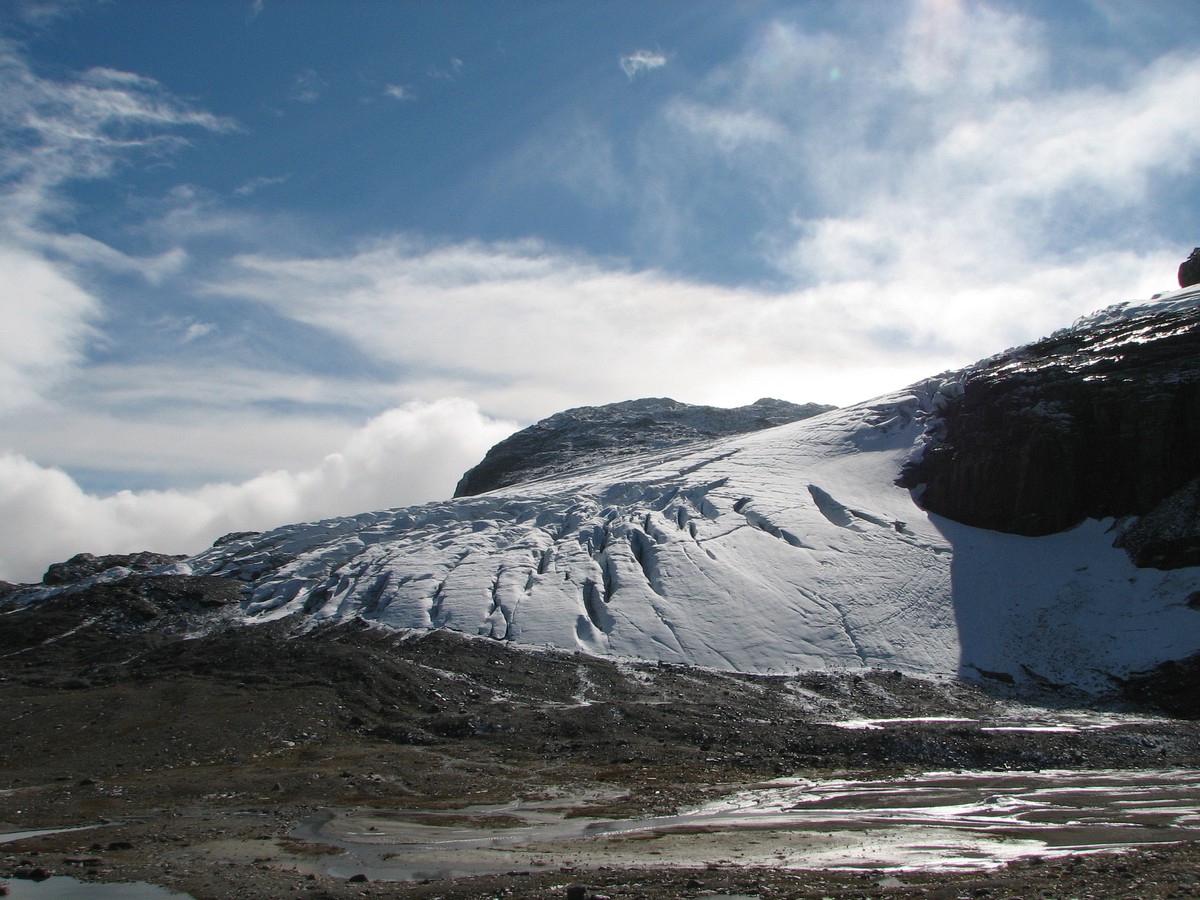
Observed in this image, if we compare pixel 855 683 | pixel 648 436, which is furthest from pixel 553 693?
pixel 648 436

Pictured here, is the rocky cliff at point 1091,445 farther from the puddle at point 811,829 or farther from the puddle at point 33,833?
the puddle at point 33,833

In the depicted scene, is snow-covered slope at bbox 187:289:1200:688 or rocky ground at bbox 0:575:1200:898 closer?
rocky ground at bbox 0:575:1200:898

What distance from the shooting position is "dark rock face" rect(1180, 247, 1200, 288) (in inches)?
3157

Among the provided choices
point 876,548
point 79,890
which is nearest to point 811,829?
point 79,890

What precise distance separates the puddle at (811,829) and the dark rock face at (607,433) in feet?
203

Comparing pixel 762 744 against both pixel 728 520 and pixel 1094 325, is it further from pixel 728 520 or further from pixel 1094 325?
pixel 1094 325

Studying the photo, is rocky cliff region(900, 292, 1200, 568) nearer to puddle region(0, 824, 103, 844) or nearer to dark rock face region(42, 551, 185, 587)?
puddle region(0, 824, 103, 844)

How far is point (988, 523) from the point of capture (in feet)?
171

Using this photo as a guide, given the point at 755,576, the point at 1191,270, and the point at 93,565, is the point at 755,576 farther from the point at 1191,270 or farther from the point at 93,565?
the point at 1191,270

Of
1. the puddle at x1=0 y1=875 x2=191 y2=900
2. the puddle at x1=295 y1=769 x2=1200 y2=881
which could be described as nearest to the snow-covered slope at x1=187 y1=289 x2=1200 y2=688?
the puddle at x1=295 y1=769 x2=1200 y2=881

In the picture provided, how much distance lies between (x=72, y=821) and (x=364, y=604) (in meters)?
26.5

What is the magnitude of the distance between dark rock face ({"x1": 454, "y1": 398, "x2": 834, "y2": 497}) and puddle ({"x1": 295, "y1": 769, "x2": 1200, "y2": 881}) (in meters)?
61.8

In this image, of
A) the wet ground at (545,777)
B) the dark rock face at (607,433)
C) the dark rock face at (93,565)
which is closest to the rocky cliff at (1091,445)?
the wet ground at (545,777)

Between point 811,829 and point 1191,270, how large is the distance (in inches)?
3361
